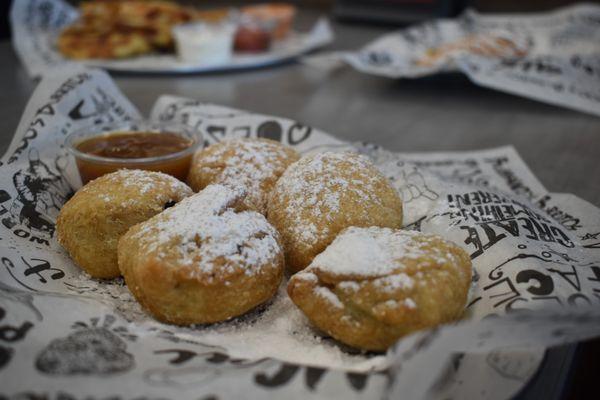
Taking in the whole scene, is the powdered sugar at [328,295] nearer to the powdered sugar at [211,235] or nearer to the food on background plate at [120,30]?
the powdered sugar at [211,235]

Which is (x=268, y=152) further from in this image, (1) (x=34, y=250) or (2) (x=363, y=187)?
(1) (x=34, y=250)

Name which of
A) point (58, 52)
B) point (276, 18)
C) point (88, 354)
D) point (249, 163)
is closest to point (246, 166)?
point (249, 163)

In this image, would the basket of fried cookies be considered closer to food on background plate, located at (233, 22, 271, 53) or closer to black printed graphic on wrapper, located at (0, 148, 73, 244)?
black printed graphic on wrapper, located at (0, 148, 73, 244)

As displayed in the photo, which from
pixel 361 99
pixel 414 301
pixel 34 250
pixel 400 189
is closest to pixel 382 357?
pixel 414 301

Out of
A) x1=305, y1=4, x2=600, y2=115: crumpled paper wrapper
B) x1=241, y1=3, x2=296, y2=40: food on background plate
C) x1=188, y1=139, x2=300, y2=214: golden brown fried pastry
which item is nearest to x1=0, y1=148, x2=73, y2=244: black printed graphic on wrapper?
x1=188, y1=139, x2=300, y2=214: golden brown fried pastry

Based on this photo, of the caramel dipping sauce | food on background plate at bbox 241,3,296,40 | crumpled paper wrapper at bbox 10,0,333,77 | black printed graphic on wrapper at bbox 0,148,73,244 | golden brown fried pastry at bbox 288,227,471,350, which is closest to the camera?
golden brown fried pastry at bbox 288,227,471,350

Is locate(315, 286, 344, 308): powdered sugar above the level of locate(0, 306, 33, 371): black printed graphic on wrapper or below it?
below

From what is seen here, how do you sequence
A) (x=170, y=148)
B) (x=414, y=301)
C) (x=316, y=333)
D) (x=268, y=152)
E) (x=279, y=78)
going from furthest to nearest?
(x=279, y=78) → (x=170, y=148) → (x=268, y=152) → (x=316, y=333) → (x=414, y=301)

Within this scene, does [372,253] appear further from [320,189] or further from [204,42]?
[204,42]
